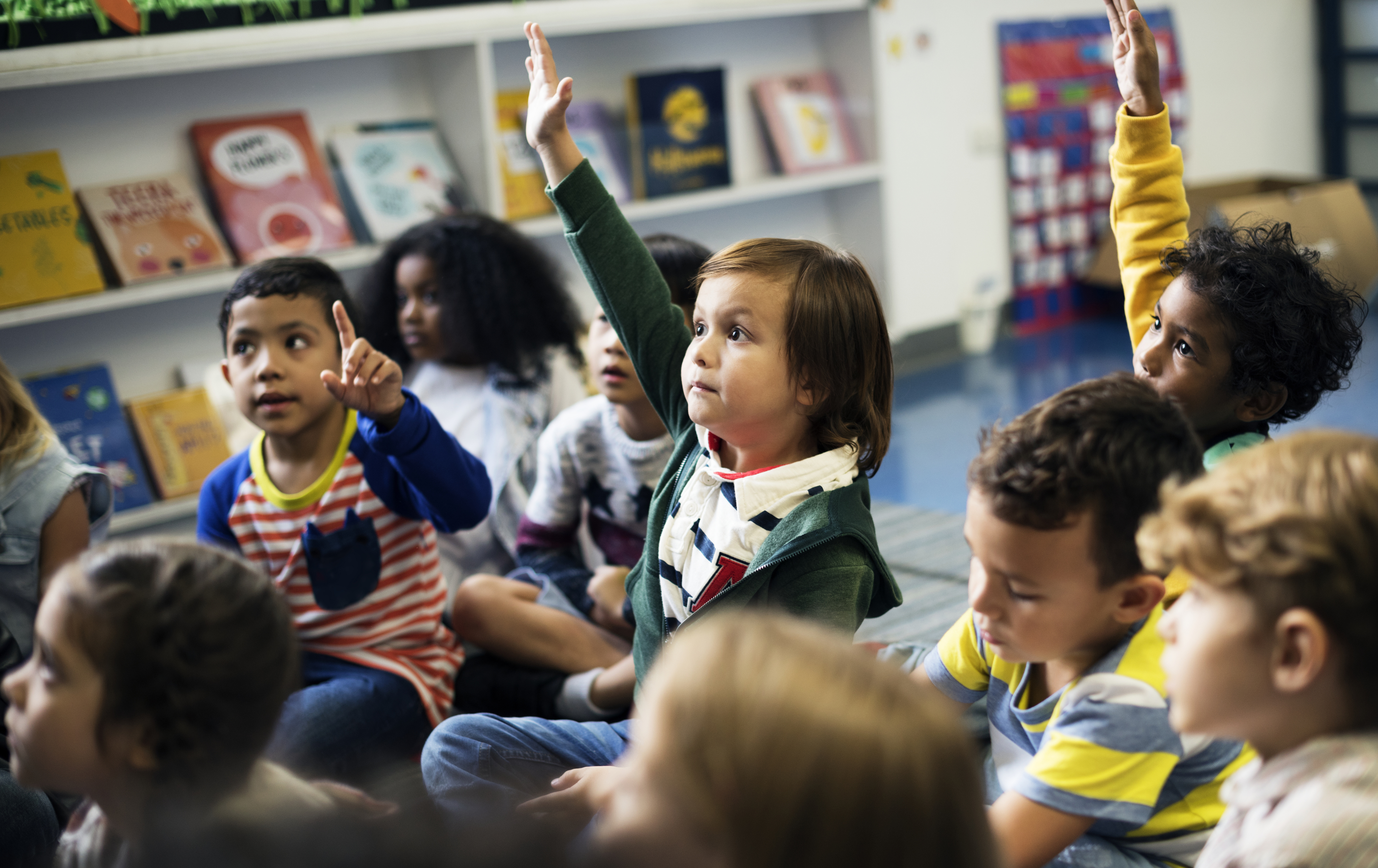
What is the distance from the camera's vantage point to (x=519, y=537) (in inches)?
72.8

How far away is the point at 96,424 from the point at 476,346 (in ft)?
3.62

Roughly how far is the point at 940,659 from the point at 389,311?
135 centimetres

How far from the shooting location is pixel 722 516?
1218mm

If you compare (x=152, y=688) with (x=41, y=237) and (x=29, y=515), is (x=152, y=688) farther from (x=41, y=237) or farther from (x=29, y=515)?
(x=41, y=237)

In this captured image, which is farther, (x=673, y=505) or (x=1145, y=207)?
(x=1145, y=207)

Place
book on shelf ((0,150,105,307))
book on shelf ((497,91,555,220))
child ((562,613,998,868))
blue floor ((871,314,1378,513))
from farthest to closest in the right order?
book on shelf ((497,91,555,220)) < blue floor ((871,314,1378,513)) < book on shelf ((0,150,105,307)) < child ((562,613,998,868))

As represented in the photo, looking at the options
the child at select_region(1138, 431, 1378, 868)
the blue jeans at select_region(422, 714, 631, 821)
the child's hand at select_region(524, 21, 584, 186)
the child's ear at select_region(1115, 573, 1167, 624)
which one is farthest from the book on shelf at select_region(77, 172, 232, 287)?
the child at select_region(1138, 431, 1378, 868)

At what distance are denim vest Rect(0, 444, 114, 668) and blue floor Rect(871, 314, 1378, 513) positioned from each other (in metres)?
1.69

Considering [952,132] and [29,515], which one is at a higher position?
[952,132]

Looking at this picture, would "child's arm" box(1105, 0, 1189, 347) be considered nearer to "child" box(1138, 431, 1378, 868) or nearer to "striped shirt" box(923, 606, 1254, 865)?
"striped shirt" box(923, 606, 1254, 865)

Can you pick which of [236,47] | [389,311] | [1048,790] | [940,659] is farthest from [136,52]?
[1048,790]

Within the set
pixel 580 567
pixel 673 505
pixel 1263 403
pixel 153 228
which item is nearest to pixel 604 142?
pixel 153 228

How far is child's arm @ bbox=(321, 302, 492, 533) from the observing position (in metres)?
1.35

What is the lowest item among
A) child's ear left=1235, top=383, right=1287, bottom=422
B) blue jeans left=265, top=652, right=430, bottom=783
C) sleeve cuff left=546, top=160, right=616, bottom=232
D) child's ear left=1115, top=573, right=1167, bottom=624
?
blue jeans left=265, top=652, right=430, bottom=783
